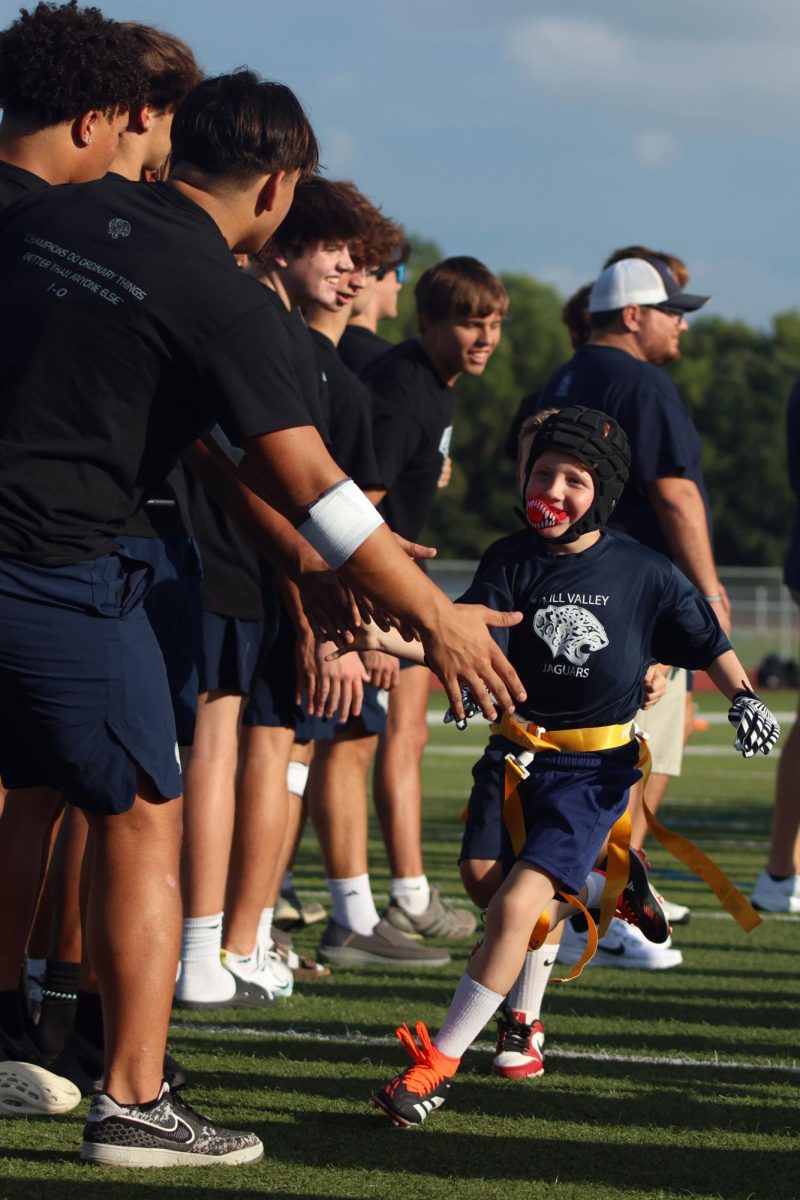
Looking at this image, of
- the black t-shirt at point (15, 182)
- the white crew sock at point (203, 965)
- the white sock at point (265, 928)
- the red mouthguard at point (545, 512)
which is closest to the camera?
the black t-shirt at point (15, 182)

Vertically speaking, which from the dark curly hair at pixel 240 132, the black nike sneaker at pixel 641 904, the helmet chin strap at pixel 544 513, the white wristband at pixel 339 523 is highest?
the dark curly hair at pixel 240 132

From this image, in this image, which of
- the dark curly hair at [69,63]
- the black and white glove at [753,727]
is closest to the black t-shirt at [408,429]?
the black and white glove at [753,727]

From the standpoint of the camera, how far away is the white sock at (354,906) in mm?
6242

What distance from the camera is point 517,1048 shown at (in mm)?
4449

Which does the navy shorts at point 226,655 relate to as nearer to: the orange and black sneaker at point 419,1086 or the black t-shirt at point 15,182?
the orange and black sneaker at point 419,1086

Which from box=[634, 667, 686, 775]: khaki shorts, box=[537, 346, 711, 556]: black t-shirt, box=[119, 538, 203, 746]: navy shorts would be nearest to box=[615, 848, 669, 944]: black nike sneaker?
box=[119, 538, 203, 746]: navy shorts

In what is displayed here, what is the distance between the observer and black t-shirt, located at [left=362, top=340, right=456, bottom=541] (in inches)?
255

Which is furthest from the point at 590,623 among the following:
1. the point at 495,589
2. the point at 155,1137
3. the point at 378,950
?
the point at 378,950

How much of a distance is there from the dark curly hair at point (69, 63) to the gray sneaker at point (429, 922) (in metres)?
3.62

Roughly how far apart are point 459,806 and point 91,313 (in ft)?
31.4

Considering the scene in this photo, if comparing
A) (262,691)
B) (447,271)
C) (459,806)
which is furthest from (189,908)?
(459,806)

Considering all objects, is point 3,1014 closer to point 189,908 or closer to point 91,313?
point 189,908

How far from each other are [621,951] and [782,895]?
1.39 m

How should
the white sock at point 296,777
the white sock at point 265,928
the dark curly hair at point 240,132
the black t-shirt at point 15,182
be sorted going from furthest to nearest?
the white sock at point 296,777 < the white sock at point 265,928 < the black t-shirt at point 15,182 < the dark curly hair at point 240,132
